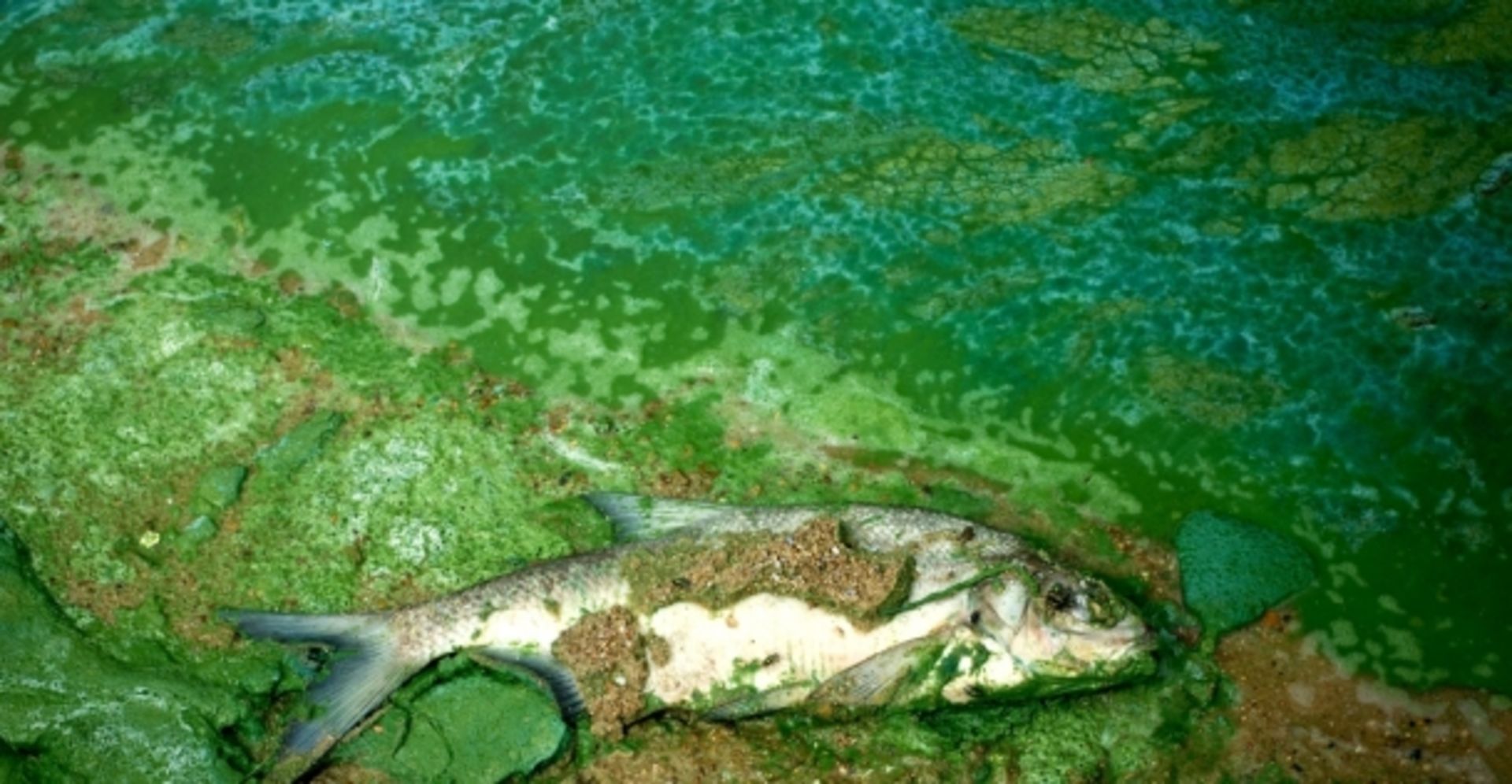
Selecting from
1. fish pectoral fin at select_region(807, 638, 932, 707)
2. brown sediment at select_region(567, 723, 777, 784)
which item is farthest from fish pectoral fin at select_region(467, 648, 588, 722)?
fish pectoral fin at select_region(807, 638, 932, 707)

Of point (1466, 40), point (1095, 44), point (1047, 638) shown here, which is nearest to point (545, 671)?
point (1047, 638)

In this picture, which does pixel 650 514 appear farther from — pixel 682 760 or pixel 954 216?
pixel 954 216

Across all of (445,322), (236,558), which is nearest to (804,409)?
(445,322)

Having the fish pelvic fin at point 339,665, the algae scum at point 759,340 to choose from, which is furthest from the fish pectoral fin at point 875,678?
A: the fish pelvic fin at point 339,665

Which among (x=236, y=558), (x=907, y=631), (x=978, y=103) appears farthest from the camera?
(x=978, y=103)

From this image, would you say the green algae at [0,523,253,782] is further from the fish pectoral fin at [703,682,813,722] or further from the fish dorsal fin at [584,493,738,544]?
the fish pectoral fin at [703,682,813,722]

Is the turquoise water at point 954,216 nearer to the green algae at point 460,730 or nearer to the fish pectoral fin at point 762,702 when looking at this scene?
the fish pectoral fin at point 762,702

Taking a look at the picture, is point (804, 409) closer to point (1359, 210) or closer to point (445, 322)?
point (445, 322)
